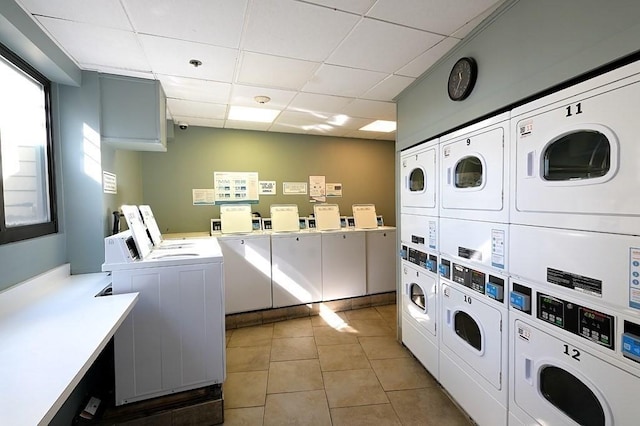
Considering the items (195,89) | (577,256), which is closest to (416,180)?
(577,256)

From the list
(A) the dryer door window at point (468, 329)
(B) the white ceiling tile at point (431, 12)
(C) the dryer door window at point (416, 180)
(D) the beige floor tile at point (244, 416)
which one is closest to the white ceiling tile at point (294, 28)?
(B) the white ceiling tile at point (431, 12)

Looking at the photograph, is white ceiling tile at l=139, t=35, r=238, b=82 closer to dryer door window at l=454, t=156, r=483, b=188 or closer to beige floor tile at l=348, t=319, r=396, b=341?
dryer door window at l=454, t=156, r=483, b=188

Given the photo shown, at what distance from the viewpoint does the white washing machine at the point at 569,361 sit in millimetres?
1017

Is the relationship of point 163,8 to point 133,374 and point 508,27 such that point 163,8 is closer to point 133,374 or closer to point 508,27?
point 508,27

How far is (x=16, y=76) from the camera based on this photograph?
1720mm

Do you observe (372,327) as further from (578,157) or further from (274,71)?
(274,71)

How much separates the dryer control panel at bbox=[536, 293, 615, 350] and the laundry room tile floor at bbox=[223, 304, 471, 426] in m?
1.10

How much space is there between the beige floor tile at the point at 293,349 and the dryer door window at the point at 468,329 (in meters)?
1.38

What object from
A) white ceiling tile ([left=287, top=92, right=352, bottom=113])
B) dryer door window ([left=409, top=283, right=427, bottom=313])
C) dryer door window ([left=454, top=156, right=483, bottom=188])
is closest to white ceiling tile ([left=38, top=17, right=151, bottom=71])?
white ceiling tile ([left=287, top=92, right=352, bottom=113])

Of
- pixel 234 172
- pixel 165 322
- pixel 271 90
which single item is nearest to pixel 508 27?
pixel 271 90

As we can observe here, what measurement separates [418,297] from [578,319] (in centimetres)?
138

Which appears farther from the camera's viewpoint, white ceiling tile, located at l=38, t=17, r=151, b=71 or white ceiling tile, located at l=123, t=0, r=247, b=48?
white ceiling tile, located at l=38, t=17, r=151, b=71

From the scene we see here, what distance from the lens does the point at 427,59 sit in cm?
206

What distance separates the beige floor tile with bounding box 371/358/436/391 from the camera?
2248mm
